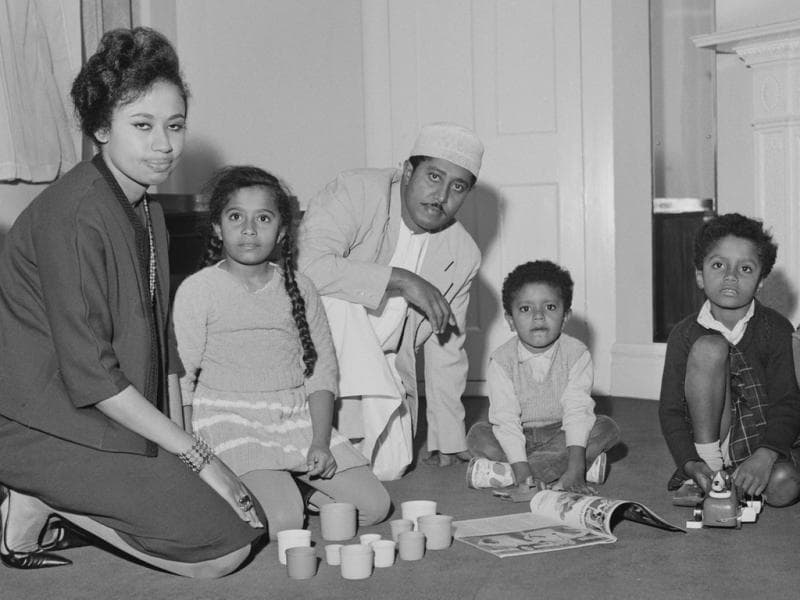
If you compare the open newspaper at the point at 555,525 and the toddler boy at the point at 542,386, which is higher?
the toddler boy at the point at 542,386

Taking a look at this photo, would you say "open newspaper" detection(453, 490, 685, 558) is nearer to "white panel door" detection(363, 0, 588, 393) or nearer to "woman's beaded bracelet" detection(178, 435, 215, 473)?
"woman's beaded bracelet" detection(178, 435, 215, 473)

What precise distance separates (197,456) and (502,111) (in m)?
2.79

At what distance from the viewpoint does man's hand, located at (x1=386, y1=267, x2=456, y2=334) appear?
2.90 m

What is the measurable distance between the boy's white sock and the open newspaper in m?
0.37

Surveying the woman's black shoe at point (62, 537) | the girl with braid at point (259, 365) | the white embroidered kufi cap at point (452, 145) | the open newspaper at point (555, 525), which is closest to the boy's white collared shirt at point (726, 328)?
the open newspaper at point (555, 525)

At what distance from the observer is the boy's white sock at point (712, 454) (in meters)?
2.62

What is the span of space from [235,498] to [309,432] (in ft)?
1.65

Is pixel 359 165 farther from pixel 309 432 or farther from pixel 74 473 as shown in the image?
pixel 74 473

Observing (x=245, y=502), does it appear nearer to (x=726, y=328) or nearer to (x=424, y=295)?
(x=424, y=295)

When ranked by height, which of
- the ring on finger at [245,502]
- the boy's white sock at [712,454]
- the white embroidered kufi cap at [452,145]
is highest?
the white embroidered kufi cap at [452,145]

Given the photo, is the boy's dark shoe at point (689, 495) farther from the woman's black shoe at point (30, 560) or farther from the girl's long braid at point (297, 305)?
the woman's black shoe at point (30, 560)

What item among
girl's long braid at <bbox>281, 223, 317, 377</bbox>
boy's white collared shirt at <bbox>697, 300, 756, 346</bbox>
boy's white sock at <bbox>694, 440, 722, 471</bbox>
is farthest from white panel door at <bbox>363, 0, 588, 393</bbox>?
girl's long braid at <bbox>281, 223, 317, 377</bbox>

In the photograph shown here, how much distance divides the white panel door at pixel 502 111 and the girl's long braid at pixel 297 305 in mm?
1955

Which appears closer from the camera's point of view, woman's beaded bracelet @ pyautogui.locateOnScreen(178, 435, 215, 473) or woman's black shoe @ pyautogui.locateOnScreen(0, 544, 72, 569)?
woman's beaded bracelet @ pyautogui.locateOnScreen(178, 435, 215, 473)
